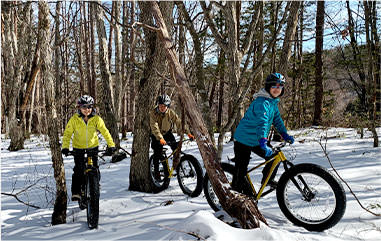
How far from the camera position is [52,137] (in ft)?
13.3

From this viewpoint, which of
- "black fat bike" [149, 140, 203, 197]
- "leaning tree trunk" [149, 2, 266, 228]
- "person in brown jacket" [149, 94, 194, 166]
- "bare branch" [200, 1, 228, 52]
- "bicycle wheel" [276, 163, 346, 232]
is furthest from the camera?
"bare branch" [200, 1, 228, 52]

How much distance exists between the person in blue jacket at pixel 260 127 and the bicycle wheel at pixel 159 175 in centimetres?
199

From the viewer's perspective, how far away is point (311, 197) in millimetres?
3209

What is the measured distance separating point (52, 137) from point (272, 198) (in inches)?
145

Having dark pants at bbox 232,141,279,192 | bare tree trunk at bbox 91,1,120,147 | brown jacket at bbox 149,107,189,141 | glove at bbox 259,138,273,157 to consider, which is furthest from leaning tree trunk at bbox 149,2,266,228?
bare tree trunk at bbox 91,1,120,147

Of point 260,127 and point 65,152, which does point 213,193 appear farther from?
point 65,152

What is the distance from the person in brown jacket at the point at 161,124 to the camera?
536 centimetres

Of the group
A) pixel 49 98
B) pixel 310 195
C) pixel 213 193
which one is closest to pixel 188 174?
pixel 213 193

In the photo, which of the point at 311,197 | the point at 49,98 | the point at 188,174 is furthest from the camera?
the point at 188,174

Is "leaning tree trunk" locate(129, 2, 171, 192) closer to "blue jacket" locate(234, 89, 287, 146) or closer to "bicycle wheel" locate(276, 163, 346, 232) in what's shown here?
"blue jacket" locate(234, 89, 287, 146)

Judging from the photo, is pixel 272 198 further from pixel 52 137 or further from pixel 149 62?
pixel 52 137

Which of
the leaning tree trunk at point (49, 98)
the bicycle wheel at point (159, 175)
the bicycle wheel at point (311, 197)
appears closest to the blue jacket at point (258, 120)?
the bicycle wheel at point (311, 197)

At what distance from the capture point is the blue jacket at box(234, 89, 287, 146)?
357cm

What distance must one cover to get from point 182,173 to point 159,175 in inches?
22.1
